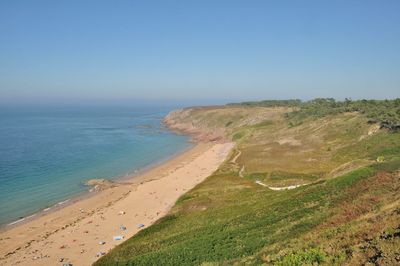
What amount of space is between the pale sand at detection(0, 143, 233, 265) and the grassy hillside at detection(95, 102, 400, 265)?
488 cm

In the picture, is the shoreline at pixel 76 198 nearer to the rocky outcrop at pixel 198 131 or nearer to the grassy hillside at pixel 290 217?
the grassy hillside at pixel 290 217

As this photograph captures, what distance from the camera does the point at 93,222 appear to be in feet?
173

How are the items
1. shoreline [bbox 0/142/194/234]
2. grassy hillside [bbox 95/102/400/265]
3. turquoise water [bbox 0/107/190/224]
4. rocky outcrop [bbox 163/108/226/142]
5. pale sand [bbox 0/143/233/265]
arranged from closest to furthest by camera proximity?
1. grassy hillside [bbox 95/102/400/265]
2. pale sand [bbox 0/143/233/265]
3. shoreline [bbox 0/142/194/234]
4. turquoise water [bbox 0/107/190/224]
5. rocky outcrop [bbox 163/108/226/142]

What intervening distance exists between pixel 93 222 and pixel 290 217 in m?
31.9

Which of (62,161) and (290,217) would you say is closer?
(290,217)

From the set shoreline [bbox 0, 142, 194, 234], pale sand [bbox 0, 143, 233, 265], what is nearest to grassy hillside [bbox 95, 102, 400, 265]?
pale sand [bbox 0, 143, 233, 265]

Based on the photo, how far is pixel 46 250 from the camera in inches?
1711

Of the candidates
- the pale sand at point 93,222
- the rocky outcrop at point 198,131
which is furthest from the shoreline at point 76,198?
the rocky outcrop at point 198,131

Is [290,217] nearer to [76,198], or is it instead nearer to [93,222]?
[93,222]

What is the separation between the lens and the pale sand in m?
42.3

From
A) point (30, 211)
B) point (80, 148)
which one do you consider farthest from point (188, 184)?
point (80, 148)

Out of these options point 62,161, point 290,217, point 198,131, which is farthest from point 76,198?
point 198,131

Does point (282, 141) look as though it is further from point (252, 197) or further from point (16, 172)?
point (16, 172)

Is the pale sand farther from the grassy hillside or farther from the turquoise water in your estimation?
the turquoise water
